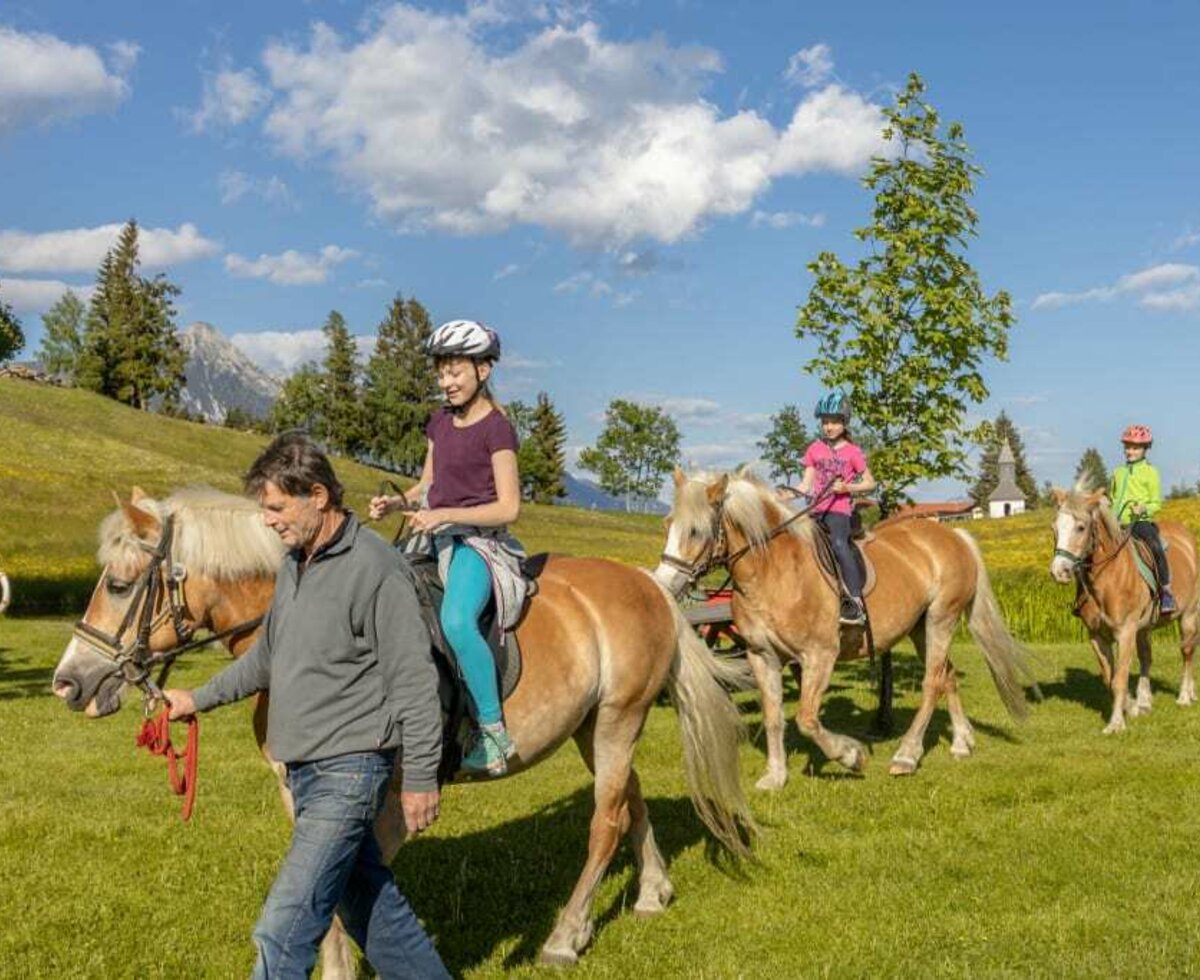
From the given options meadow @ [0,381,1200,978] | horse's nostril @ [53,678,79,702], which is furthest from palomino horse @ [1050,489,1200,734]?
horse's nostril @ [53,678,79,702]

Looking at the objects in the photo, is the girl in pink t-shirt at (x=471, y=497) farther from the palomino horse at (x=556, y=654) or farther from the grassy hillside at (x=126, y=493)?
the grassy hillside at (x=126, y=493)

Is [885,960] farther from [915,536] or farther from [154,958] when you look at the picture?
[915,536]

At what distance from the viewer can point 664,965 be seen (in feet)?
18.2

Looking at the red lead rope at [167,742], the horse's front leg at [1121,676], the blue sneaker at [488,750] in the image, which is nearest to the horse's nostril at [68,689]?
the red lead rope at [167,742]

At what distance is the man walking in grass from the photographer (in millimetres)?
3756

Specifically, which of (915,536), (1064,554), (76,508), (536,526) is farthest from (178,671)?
(536,526)

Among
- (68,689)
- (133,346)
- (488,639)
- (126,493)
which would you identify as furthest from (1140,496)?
(133,346)

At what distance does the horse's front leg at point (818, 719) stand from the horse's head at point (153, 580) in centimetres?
515

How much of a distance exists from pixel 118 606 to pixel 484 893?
3036mm

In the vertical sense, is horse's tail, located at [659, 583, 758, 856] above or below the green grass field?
above

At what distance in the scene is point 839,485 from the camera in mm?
9594

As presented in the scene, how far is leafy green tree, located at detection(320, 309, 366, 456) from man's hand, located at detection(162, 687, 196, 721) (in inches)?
3623

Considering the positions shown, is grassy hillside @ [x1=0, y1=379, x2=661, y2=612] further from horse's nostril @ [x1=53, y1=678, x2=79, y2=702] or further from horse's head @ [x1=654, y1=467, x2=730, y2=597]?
horse's nostril @ [x1=53, y1=678, x2=79, y2=702]

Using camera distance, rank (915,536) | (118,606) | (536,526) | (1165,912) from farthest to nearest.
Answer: (536,526) → (915,536) → (1165,912) → (118,606)
